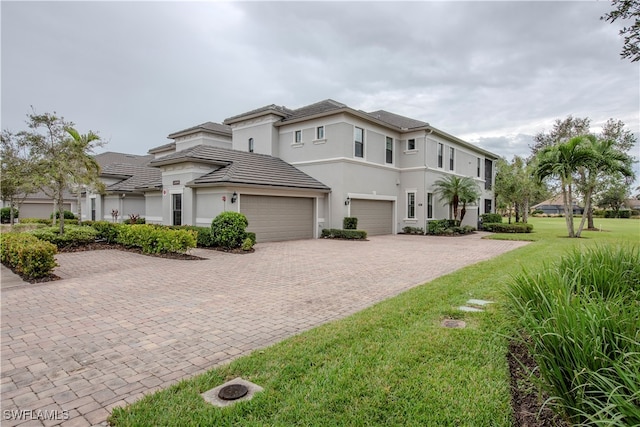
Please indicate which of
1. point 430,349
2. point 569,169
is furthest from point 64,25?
point 569,169

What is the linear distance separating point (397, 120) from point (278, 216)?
12799 mm

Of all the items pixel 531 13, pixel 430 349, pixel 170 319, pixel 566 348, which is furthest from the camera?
pixel 531 13

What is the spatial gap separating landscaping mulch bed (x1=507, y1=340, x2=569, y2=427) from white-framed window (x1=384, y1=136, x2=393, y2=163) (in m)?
19.1

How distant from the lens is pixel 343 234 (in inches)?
699

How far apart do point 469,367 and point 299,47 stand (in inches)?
540

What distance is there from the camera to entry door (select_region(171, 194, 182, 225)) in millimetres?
17031

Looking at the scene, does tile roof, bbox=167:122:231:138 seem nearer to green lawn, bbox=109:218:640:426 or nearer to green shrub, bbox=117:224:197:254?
green shrub, bbox=117:224:197:254

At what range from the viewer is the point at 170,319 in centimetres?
512

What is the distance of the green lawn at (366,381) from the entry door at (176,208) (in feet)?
47.2

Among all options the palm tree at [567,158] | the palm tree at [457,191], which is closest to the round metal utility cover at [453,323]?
the palm tree at [567,158]

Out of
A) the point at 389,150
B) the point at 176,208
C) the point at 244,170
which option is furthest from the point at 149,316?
the point at 389,150

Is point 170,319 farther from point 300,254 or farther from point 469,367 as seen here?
point 300,254

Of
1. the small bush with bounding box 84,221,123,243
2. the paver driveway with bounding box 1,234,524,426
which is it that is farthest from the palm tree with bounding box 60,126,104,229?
the paver driveway with bounding box 1,234,524,426

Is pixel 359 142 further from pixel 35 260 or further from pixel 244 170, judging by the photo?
pixel 35 260
